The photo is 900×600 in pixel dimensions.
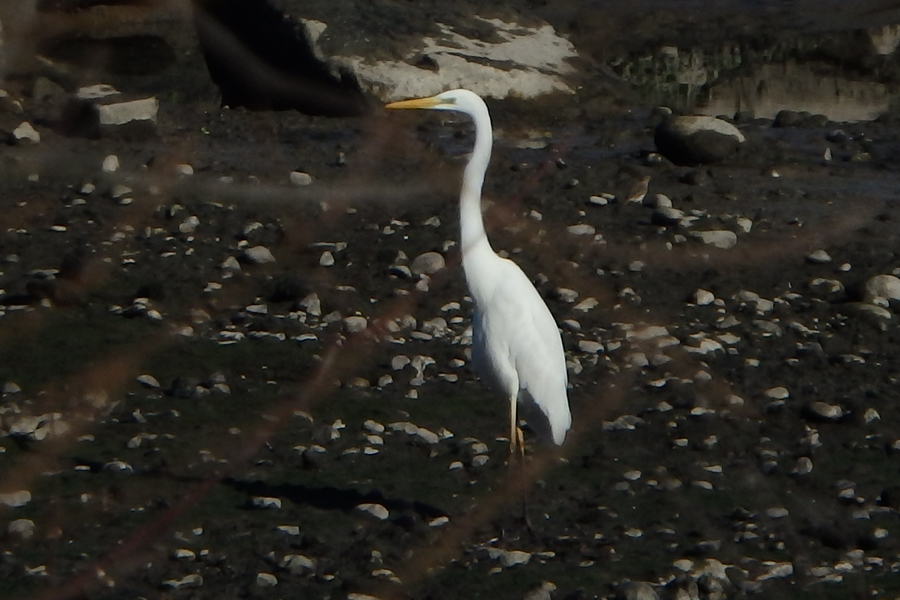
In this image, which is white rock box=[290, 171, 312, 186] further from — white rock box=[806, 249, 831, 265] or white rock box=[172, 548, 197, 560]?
white rock box=[172, 548, 197, 560]

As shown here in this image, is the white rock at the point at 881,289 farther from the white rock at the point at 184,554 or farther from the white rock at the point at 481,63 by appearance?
the white rock at the point at 481,63

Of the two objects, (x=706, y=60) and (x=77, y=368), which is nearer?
(x=77, y=368)

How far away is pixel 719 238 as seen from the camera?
28.2 feet

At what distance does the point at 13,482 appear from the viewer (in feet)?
18.7

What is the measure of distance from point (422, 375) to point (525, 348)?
1.33 m

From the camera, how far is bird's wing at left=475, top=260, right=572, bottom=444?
5562 millimetres

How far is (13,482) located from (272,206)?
3810 mm

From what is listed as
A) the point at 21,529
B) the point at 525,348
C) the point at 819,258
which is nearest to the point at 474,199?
the point at 525,348

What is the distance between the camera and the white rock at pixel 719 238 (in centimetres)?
857

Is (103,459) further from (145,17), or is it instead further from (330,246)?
(145,17)

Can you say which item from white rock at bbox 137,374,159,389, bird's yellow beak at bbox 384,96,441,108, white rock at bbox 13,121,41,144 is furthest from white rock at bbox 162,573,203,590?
white rock at bbox 13,121,41,144

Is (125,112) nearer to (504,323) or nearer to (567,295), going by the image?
(567,295)

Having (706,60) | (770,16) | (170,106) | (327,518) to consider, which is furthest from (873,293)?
(770,16)

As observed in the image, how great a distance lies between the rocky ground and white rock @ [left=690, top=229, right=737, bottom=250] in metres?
0.02
